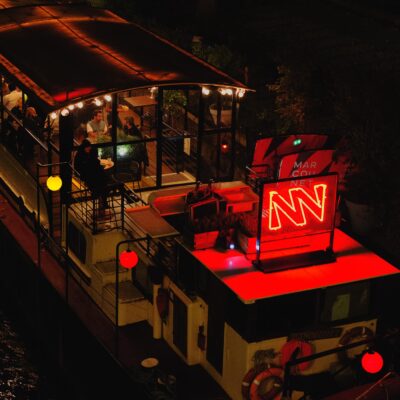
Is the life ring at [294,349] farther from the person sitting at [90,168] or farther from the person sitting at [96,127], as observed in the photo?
the person sitting at [96,127]

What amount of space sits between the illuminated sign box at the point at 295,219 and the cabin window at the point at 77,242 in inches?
179

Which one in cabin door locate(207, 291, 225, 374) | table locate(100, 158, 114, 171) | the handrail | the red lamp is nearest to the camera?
cabin door locate(207, 291, 225, 374)

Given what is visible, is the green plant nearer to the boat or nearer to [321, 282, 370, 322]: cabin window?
the boat

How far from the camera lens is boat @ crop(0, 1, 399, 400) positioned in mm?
14773

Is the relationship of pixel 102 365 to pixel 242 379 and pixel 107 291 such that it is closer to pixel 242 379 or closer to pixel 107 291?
pixel 107 291

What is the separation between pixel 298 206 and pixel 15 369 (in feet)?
27.3

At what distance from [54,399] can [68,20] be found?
32.8ft

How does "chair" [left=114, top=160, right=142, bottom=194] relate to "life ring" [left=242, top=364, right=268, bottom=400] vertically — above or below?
above

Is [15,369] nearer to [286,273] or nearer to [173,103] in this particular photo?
[173,103]

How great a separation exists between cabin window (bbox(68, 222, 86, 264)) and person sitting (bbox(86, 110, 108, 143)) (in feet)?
7.19

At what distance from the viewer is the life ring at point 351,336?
15219mm

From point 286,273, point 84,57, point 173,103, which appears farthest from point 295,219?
point 84,57

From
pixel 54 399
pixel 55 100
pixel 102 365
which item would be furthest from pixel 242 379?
pixel 55 100

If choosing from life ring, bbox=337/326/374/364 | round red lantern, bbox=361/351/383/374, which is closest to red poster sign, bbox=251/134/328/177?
life ring, bbox=337/326/374/364
